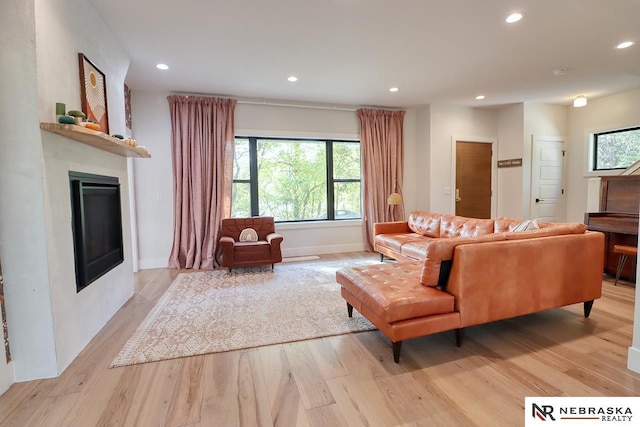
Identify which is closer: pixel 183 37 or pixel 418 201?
pixel 183 37

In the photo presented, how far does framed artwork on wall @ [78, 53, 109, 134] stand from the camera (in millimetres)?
2363

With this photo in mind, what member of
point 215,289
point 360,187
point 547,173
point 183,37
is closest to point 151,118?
point 183,37

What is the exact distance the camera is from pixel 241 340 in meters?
2.35

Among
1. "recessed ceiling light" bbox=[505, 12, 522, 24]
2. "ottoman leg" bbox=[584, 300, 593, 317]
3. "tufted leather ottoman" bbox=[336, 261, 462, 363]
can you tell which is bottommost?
"ottoman leg" bbox=[584, 300, 593, 317]

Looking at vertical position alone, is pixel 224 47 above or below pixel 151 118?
above

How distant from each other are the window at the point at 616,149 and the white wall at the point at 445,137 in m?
1.90

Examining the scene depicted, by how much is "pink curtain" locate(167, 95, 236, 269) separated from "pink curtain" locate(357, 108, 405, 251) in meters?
2.45

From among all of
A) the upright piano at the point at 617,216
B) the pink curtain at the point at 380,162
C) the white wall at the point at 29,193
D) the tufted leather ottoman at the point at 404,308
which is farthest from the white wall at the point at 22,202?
the upright piano at the point at 617,216

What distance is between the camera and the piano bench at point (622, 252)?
10.6ft

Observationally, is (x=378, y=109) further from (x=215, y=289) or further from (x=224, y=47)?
(x=215, y=289)

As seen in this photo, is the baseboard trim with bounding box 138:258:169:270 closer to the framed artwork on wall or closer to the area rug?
the area rug

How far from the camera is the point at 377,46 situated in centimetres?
318

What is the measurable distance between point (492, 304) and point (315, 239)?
3.55m

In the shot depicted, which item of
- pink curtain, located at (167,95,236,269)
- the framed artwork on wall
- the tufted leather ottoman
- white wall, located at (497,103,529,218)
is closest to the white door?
white wall, located at (497,103,529,218)
